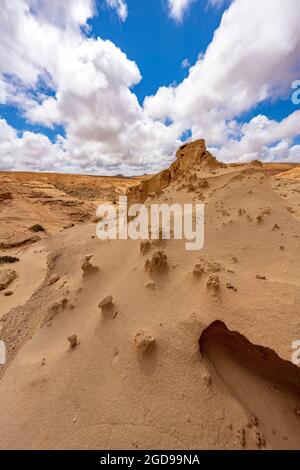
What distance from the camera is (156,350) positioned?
8.12ft

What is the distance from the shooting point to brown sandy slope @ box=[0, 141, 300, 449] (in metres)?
2.02

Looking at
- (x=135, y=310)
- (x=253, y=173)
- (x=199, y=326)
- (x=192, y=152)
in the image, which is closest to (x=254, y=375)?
(x=199, y=326)

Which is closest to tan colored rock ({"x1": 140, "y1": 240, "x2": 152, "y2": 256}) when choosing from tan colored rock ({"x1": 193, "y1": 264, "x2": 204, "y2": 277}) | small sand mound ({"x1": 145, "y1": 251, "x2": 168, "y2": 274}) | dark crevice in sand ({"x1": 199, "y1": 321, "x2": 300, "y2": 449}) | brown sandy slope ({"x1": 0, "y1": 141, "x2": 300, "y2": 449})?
brown sandy slope ({"x1": 0, "y1": 141, "x2": 300, "y2": 449})

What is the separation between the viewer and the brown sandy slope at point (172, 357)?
6.63ft

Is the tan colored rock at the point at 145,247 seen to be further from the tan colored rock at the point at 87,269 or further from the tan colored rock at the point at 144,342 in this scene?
the tan colored rock at the point at 144,342

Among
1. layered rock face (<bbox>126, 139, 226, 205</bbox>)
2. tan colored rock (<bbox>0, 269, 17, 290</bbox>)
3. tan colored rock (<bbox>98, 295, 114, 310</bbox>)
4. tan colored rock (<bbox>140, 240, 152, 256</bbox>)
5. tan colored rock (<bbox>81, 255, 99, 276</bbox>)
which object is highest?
layered rock face (<bbox>126, 139, 226, 205</bbox>)

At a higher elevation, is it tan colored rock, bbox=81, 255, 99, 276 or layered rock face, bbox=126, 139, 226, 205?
layered rock face, bbox=126, 139, 226, 205

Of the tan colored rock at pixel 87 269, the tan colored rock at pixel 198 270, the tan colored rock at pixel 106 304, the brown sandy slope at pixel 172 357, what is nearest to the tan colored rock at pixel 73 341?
the brown sandy slope at pixel 172 357

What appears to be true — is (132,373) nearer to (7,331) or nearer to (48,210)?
(7,331)

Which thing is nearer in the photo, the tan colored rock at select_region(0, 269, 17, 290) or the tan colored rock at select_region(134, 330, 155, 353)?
the tan colored rock at select_region(134, 330, 155, 353)

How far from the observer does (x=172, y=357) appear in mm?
2404

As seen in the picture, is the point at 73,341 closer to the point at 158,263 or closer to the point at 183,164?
the point at 158,263

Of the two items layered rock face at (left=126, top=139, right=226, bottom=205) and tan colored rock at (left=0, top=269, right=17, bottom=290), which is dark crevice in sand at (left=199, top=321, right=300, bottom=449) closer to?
tan colored rock at (left=0, top=269, right=17, bottom=290)
